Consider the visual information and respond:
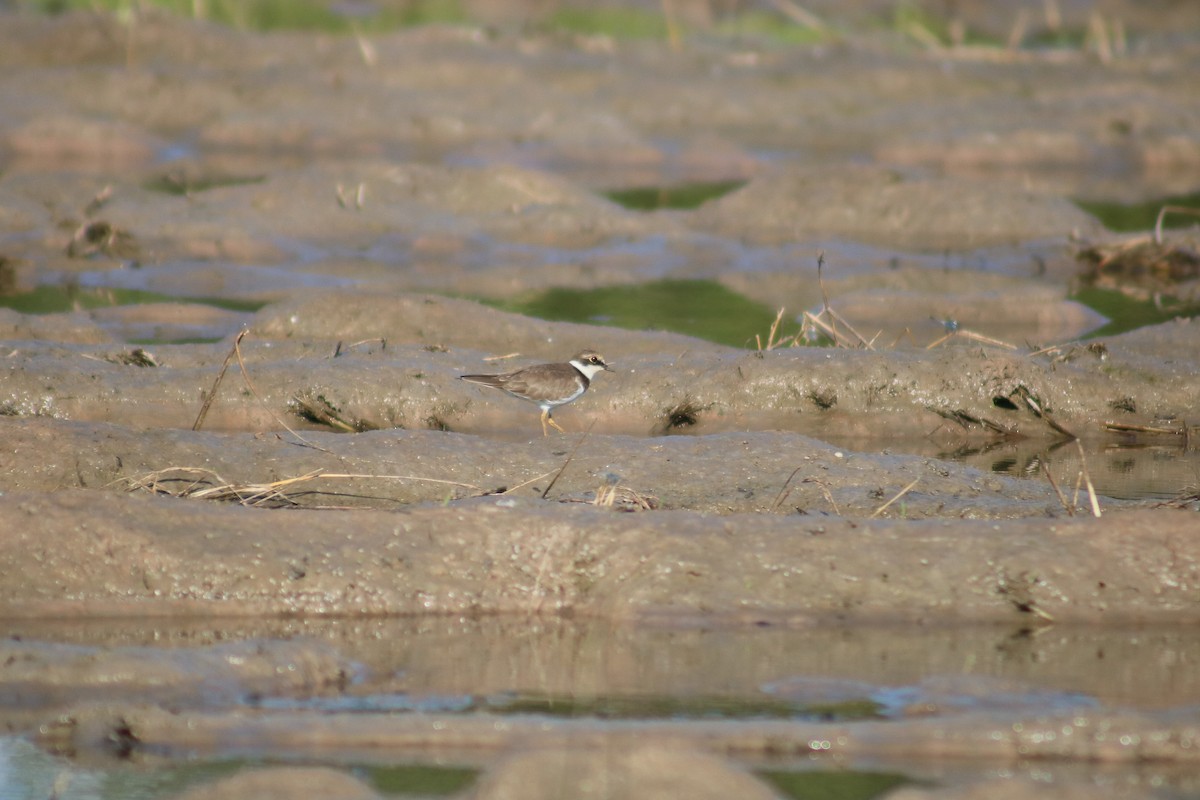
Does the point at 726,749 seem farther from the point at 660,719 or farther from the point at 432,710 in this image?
the point at 432,710

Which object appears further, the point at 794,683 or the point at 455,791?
the point at 794,683

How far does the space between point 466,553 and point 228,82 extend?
48.5 ft

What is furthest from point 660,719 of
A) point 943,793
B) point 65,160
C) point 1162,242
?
point 65,160

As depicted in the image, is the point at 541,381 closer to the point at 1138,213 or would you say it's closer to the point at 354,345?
the point at 354,345

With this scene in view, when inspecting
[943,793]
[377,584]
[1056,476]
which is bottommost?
[1056,476]

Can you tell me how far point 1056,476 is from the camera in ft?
23.0

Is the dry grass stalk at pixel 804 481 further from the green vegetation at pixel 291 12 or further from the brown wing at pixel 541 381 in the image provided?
the green vegetation at pixel 291 12

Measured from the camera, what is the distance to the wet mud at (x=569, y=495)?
387 cm

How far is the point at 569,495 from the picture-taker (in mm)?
5926

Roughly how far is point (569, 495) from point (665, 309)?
197 inches

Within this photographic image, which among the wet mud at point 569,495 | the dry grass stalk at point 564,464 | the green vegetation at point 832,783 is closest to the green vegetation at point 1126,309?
the wet mud at point 569,495

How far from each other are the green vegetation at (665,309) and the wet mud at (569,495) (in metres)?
0.31

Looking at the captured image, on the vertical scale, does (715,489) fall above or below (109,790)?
below

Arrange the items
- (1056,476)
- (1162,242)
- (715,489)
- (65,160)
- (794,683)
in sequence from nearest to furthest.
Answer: (794,683) → (715,489) → (1056,476) → (1162,242) → (65,160)
